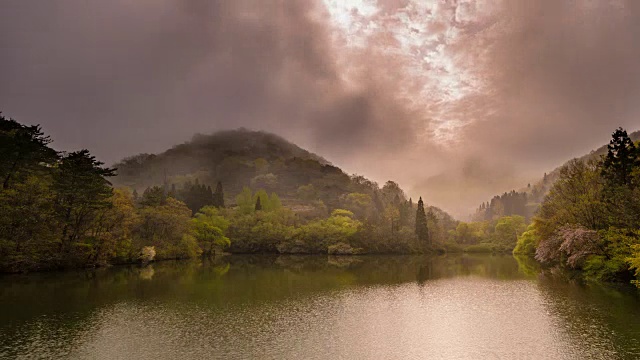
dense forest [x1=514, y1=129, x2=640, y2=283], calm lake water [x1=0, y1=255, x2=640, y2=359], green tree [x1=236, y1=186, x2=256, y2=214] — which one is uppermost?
green tree [x1=236, y1=186, x2=256, y2=214]

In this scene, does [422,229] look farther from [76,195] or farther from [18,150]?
[18,150]

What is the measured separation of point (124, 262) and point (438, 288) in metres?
50.4

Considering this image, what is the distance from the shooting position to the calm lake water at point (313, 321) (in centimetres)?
1844

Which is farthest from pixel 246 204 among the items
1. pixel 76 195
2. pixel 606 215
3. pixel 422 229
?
pixel 606 215

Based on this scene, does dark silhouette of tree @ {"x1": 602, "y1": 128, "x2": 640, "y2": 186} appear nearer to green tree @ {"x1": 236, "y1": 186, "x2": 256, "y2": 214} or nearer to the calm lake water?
the calm lake water

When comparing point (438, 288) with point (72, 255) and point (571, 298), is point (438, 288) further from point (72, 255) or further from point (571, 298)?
point (72, 255)

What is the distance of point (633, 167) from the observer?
37344 millimetres

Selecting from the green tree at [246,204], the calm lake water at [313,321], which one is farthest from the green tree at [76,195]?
the green tree at [246,204]

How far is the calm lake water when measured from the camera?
18438 mm

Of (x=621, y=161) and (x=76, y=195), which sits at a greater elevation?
Answer: (x=621, y=161)

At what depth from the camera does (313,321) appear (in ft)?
80.3

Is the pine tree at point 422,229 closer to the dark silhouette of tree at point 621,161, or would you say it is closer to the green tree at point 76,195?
the dark silhouette of tree at point 621,161

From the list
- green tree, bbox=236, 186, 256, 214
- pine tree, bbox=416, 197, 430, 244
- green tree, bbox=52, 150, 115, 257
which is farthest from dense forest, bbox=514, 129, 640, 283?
green tree, bbox=236, 186, 256, 214

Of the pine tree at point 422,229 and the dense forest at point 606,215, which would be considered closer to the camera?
the dense forest at point 606,215
